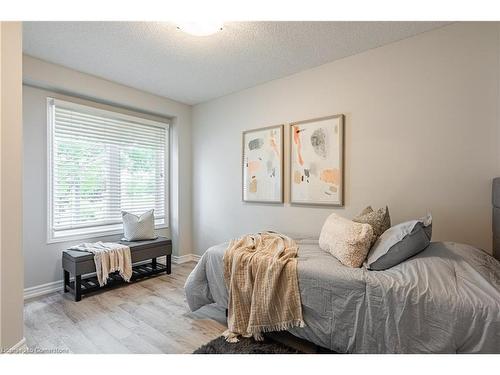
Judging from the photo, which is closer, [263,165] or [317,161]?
[317,161]

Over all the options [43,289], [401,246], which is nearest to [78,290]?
[43,289]

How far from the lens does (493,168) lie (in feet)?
6.17

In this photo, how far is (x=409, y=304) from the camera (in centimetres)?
132

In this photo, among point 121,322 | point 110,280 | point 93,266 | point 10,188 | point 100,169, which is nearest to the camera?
point 10,188

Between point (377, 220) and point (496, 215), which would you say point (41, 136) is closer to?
point (377, 220)

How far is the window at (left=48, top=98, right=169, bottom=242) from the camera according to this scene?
2.93 m

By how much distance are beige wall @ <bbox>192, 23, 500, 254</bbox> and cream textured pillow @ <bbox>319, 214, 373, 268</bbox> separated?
72cm

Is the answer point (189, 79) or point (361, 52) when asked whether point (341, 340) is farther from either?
point (189, 79)

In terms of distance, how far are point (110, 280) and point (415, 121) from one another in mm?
3610

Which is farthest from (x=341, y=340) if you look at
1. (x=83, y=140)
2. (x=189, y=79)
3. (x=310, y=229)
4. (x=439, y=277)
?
(x=83, y=140)

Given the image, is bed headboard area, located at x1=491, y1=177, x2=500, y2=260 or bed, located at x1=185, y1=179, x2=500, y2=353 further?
bed headboard area, located at x1=491, y1=177, x2=500, y2=260

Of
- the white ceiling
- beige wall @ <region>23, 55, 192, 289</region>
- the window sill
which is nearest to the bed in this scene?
the white ceiling

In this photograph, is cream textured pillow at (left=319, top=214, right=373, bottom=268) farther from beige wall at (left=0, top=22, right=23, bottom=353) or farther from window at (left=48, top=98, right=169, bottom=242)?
window at (left=48, top=98, right=169, bottom=242)

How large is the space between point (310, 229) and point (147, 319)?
1.84 meters
